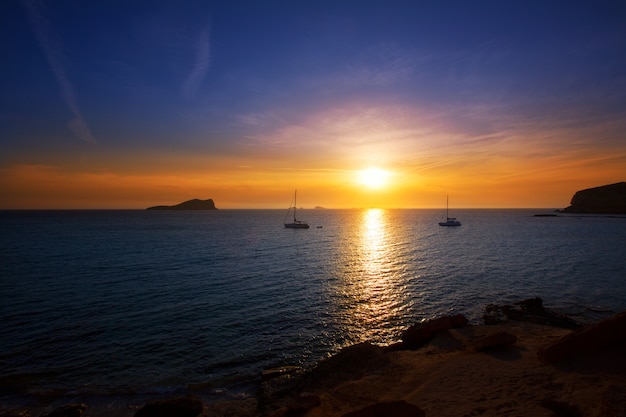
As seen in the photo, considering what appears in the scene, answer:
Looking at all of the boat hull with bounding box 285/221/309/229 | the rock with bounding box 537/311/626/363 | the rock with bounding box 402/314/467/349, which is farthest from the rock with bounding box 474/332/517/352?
the boat hull with bounding box 285/221/309/229

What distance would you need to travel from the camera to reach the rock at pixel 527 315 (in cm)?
2500

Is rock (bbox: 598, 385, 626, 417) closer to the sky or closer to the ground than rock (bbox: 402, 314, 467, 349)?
closer to the sky

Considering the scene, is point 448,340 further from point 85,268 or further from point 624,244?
point 624,244

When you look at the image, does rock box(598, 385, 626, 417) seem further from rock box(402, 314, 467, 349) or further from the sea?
the sea

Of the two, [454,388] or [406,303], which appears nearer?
[454,388]

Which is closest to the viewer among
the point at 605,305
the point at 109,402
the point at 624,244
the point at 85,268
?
the point at 109,402

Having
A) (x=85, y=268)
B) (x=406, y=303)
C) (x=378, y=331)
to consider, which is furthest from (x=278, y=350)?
(x=85, y=268)

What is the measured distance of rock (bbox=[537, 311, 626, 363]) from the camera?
50.4 feet

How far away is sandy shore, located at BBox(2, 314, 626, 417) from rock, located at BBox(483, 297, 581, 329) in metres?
6.38

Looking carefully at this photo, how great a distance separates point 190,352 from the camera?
21375 millimetres

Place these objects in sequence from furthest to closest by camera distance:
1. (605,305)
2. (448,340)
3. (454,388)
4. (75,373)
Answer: (605,305) → (448,340) → (75,373) → (454,388)

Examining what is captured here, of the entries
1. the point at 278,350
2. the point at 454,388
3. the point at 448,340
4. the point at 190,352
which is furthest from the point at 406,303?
the point at 190,352

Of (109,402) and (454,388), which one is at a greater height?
(454,388)

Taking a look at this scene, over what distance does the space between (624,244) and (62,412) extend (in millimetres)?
98436
